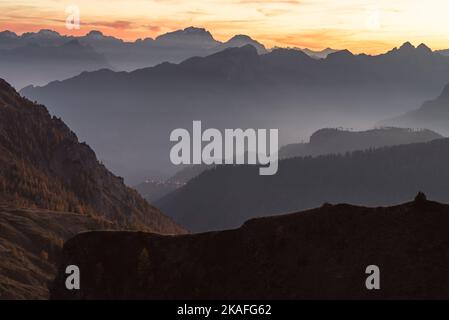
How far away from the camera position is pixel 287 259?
8244cm

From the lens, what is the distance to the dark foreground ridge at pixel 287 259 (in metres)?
77.2

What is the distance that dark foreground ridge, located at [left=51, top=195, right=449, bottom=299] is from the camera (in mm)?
77188

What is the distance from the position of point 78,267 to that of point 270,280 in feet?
87.1
